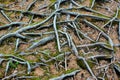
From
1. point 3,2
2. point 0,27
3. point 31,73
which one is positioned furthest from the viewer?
point 3,2

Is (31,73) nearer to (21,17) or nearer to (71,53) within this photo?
(71,53)

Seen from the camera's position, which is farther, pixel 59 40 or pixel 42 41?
pixel 59 40

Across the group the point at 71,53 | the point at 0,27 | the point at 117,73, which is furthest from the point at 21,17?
the point at 117,73

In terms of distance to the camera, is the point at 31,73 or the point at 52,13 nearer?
the point at 31,73

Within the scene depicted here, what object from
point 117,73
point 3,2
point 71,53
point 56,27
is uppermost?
point 3,2

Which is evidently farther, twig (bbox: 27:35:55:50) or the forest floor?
twig (bbox: 27:35:55:50)

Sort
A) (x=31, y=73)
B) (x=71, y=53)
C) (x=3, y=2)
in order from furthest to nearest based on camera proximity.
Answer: (x=3, y=2) → (x=71, y=53) → (x=31, y=73)

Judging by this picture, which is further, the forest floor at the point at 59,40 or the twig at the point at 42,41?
the twig at the point at 42,41

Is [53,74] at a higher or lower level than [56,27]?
lower
